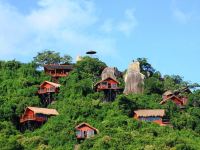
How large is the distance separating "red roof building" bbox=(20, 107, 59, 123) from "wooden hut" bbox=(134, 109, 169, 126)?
10923mm

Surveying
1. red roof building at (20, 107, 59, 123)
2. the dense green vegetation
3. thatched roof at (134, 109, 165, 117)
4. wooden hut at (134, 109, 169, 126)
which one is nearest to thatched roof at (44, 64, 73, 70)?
the dense green vegetation

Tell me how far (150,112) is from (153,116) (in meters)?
0.82

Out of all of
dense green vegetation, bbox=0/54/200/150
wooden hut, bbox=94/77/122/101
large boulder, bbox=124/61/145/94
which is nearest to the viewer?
dense green vegetation, bbox=0/54/200/150

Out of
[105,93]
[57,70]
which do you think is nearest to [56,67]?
[57,70]

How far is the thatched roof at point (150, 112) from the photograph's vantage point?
85.2 metres

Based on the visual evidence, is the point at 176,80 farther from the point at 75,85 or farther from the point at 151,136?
the point at 151,136

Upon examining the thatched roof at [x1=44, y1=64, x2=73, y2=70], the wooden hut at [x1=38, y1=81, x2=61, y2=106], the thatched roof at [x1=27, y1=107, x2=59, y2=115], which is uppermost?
the thatched roof at [x1=44, y1=64, x2=73, y2=70]

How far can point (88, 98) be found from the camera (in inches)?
3538

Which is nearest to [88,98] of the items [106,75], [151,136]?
[106,75]

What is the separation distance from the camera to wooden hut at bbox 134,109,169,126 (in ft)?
279

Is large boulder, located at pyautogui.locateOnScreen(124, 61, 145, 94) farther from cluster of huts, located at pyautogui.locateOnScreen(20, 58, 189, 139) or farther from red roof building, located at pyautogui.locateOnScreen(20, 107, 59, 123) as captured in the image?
red roof building, located at pyautogui.locateOnScreen(20, 107, 59, 123)

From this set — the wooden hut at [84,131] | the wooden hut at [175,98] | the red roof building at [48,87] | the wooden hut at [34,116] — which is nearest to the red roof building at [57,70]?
the red roof building at [48,87]

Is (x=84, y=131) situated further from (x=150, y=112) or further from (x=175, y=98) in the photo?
(x=175, y=98)

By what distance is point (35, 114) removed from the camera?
279ft
